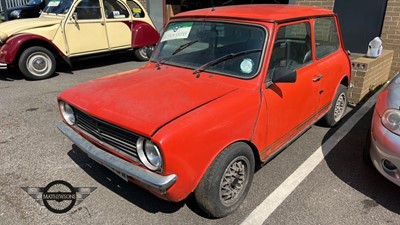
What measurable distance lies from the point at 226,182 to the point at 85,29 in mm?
6147

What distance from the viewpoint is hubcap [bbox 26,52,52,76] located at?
6.76 metres

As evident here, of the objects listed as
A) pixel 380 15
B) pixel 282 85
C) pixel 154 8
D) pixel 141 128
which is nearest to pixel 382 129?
pixel 282 85

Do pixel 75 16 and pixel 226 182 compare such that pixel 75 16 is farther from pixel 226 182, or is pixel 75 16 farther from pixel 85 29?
pixel 226 182

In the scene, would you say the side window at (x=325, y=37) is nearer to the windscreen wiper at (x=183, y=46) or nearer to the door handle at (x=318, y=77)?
the door handle at (x=318, y=77)

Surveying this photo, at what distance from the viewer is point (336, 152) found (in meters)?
3.73

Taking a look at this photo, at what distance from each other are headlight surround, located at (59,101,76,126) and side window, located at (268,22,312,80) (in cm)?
188

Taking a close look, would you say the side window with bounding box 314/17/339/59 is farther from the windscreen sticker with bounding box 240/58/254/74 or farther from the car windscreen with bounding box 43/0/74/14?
the car windscreen with bounding box 43/0/74/14

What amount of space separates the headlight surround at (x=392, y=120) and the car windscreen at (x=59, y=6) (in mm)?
6941

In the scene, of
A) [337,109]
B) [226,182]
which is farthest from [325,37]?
[226,182]

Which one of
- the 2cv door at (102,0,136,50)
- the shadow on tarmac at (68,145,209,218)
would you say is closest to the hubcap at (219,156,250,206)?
the shadow on tarmac at (68,145,209,218)

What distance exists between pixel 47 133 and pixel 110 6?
4.64 meters

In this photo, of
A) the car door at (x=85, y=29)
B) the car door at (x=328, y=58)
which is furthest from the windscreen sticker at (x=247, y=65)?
the car door at (x=85, y=29)

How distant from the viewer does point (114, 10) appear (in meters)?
7.82

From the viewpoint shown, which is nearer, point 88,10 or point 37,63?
point 37,63
